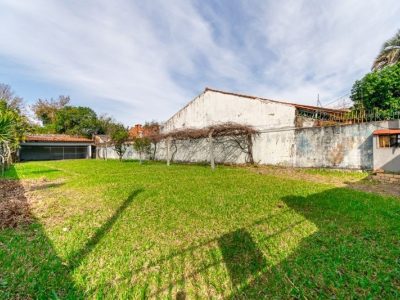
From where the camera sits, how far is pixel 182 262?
263cm

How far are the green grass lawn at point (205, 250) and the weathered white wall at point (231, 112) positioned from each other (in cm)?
848

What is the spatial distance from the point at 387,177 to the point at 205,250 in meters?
8.84

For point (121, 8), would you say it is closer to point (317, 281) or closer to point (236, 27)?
point (236, 27)

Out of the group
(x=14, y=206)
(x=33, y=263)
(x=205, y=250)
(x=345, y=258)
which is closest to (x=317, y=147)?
(x=345, y=258)

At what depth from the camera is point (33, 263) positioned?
103 inches

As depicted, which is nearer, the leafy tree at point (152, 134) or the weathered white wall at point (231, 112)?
the weathered white wall at point (231, 112)

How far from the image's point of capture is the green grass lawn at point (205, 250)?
2.16 meters

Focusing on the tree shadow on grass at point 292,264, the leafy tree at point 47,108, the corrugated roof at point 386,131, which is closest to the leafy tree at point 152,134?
the corrugated roof at point 386,131

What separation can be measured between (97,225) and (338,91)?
70.4ft

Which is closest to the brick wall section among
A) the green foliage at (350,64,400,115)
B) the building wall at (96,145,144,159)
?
the green foliage at (350,64,400,115)

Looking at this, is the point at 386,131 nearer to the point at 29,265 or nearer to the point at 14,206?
Answer: the point at 29,265

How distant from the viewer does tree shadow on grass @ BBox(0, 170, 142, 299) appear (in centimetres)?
211

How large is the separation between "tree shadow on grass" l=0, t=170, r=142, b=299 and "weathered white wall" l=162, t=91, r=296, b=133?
11.4m

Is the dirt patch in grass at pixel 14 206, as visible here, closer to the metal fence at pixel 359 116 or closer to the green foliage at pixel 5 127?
the green foliage at pixel 5 127
